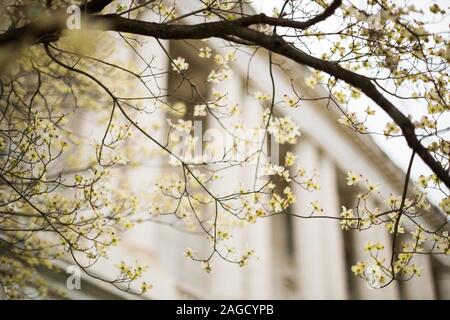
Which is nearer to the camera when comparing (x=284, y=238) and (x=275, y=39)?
(x=275, y=39)

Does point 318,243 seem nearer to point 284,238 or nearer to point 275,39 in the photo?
point 284,238

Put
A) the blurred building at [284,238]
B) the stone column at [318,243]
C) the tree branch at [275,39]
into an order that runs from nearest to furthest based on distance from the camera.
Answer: the tree branch at [275,39], the blurred building at [284,238], the stone column at [318,243]

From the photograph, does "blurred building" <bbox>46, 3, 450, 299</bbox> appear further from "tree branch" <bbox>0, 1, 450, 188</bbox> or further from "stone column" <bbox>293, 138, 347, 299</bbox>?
"tree branch" <bbox>0, 1, 450, 188</bbox>

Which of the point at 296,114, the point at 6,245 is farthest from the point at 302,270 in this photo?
the point at 6,245

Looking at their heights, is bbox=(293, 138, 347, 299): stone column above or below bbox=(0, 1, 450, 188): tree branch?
above

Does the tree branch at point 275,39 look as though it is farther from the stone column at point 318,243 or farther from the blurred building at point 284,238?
the stone column at point 318,243

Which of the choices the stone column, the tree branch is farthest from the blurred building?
the tree branch

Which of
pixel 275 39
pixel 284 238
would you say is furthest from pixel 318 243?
pixel 275 39

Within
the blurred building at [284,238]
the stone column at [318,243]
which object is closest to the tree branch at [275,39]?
the blurred building at [284,238]
